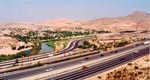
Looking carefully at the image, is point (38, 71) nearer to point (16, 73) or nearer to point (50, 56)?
point (16, 73)

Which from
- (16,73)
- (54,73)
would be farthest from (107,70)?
(16,73)

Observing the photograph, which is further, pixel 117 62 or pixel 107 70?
pixel 117 62

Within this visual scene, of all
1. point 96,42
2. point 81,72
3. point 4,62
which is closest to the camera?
point 81,72

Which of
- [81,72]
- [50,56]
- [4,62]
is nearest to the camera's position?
[81,72]

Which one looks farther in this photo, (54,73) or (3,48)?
(3,48)

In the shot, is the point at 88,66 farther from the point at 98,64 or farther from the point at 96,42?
the point at 96,42

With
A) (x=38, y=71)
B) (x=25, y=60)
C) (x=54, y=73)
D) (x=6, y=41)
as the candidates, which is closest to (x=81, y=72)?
(x=54, y=73)

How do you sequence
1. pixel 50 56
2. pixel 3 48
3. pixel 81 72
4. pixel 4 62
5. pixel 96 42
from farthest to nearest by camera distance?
pixel 96 42 < pixel 3 48 < pixel 50 56 < pixel 4 62 < pixel 81 72

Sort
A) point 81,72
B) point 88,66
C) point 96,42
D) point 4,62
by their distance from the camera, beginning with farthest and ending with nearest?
point 96,42
point 4,62
point 88,66
point 81,72
